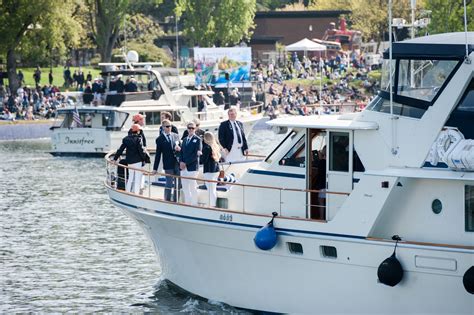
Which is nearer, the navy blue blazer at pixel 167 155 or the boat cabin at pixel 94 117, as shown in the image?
the navy blue blazer at pixel 167 155

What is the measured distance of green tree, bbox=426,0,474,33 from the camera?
63375 mm

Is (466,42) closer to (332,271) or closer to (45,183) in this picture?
(332,271)

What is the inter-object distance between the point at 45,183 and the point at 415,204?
24364 millimetres

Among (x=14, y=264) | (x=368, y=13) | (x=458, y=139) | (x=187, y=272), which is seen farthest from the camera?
(x=368, y=13)

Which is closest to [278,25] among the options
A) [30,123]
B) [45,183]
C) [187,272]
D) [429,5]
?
[429,5]

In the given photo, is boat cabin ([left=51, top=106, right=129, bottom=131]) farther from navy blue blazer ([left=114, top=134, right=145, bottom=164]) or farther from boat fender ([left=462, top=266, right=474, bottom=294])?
boat fender ([left=462, top=266, right=474, bottom=294])

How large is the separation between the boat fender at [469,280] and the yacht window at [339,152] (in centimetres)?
276

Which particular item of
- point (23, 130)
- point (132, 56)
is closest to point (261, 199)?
point (132, 56)

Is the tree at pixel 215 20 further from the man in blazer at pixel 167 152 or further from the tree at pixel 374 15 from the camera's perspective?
the man in blazer at pixel 167 152

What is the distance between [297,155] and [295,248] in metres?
1.61

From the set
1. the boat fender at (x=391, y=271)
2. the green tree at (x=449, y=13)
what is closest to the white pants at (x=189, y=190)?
the boat fender at (x=391, y=271)

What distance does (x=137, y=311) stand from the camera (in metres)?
22.5

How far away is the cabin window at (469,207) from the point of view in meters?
18.5

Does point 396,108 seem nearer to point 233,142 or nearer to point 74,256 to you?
point 233,142
